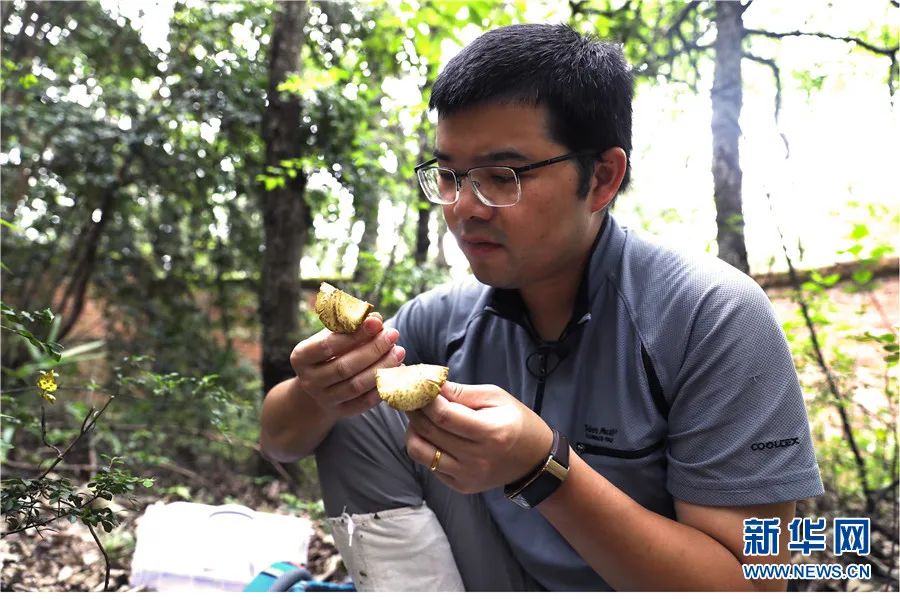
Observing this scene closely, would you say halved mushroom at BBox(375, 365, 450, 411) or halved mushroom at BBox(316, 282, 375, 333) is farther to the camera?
halved mushroom at BBox(316, 282, 375, 333)

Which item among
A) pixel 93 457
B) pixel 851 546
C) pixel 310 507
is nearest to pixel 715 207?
pixel 851 546

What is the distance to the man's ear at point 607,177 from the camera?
5.35 feet

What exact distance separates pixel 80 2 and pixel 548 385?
15.0 ft

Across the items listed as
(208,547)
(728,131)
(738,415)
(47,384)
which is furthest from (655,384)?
(728,131)

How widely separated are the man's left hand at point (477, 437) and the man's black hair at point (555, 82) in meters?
0.63


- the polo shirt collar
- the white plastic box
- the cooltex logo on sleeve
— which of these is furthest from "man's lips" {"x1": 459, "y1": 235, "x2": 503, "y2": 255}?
the white plastic box

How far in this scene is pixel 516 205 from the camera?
151 cm

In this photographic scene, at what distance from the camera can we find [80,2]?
4469 mm

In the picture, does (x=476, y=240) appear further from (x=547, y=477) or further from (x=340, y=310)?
(x=547, y=477)

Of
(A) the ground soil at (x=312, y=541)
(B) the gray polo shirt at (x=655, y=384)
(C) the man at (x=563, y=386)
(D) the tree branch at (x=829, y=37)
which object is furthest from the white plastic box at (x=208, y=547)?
(D) the tree branch at (x=829, y=37)

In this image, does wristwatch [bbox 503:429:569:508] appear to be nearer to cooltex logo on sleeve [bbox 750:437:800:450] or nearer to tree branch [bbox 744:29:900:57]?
A: cooltex logo on sleeve [bbox 750:437:800:450]

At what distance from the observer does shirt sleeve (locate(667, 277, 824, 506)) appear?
1332mm

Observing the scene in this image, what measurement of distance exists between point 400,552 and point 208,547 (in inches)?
32.3

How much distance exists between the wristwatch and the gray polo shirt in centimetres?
26
